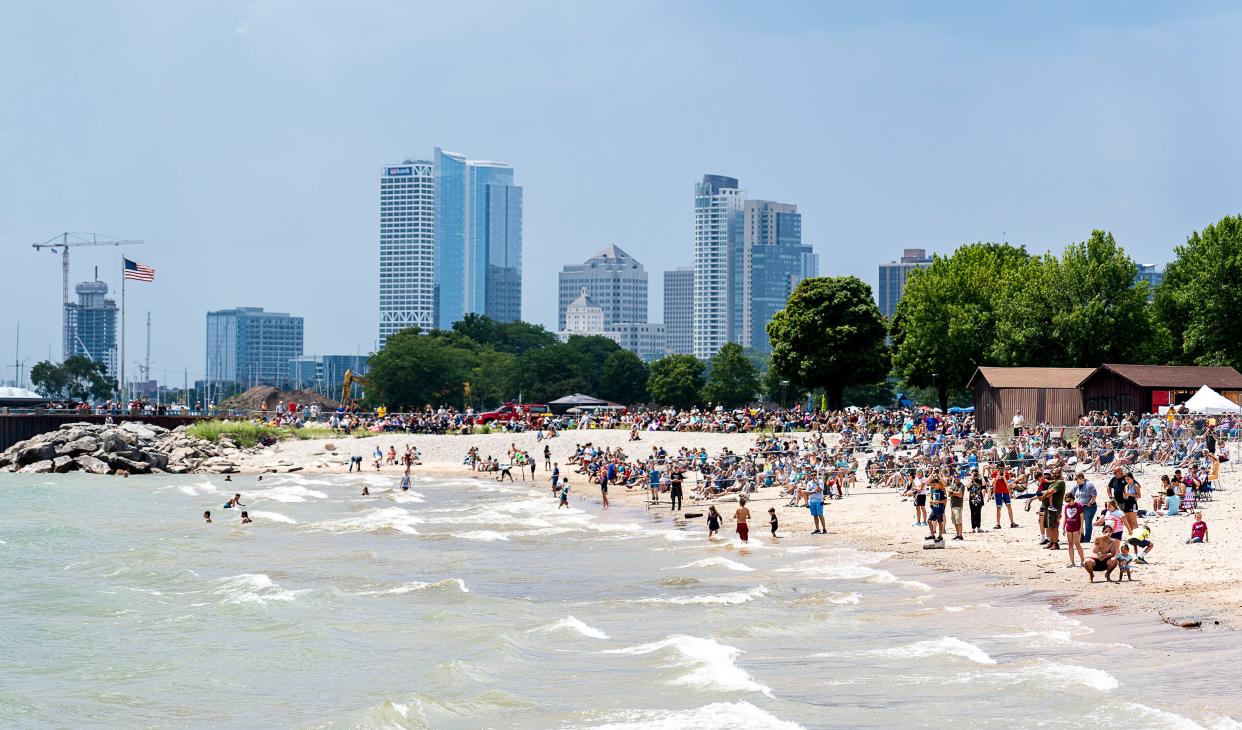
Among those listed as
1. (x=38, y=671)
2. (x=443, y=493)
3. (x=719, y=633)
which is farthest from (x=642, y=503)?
Answer: (x=38, y=671)

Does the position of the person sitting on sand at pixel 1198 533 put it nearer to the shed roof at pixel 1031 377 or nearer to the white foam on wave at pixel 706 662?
the white foam on wave at pixel 706 662

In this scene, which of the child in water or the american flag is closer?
the child in water

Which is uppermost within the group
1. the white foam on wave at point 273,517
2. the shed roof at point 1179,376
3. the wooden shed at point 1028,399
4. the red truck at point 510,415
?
the shed roof at point 1179,376

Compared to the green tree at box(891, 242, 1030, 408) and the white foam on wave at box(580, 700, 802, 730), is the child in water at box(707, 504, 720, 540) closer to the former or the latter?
the white foam on wave at box(580, 700, 802, 730)

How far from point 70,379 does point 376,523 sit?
447ft

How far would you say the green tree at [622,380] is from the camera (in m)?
126

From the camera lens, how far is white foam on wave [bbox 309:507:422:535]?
1347 inches

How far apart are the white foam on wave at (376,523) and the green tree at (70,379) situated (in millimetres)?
128646

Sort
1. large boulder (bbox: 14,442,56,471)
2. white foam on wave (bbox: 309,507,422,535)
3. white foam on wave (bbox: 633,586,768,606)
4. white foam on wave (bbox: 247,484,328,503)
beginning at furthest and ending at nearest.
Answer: large boulder (bbox: 14,442,56,471) < white foam on wave (bbox: 247,484,328,503) < white foam on wave (bbox: 309,507,422,535) < white foam on wave (bbox: 633,586,768,606)

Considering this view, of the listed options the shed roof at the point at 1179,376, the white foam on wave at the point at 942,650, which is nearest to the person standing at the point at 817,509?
the white foam on wave at the point at 942,650

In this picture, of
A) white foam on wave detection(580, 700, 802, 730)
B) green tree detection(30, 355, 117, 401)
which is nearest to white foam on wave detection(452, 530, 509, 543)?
white foam on wave detection(580, 700, 802, 730)

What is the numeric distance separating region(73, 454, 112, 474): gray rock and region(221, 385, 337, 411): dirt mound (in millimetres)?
69463

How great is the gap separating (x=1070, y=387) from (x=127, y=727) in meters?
38.0

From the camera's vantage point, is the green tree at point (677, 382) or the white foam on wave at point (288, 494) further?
the green tree at point (677, 382)
